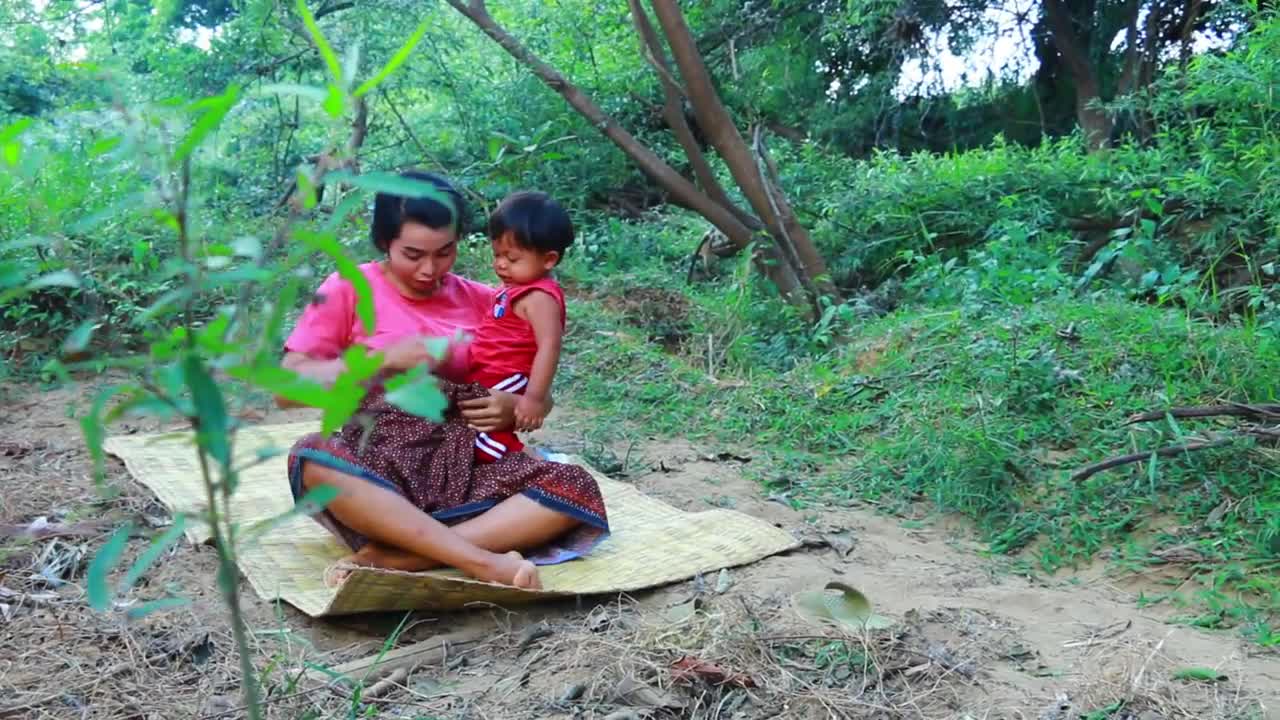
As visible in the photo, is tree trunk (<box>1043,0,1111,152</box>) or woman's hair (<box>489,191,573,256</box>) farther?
tree trunk (<box>1043,0,1111,152</box>)

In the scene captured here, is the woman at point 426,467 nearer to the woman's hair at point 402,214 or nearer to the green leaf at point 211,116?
the woman's hair at point 402,214

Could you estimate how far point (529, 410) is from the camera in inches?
108

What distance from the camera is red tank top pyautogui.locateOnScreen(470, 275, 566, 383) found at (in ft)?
9.12

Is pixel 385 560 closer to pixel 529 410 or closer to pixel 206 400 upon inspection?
pixel 529 410

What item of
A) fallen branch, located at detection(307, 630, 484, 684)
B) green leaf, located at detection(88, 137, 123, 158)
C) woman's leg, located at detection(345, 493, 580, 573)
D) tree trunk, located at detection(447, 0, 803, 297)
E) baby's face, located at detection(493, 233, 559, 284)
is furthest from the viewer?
tree trunk, located at detection(447, 0, 803, 297)

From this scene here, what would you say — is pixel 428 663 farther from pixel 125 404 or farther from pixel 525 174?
pixel 525 174

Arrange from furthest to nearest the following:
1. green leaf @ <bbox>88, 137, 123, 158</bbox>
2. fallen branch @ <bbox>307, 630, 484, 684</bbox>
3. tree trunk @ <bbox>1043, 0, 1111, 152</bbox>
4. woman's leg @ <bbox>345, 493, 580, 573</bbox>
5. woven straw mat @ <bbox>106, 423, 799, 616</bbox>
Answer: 1. tree trunk @ <bbox>1043, 0, 1111, 152</bbox>
2. woman's leg @ <bbox>345, 493, 580, 573</bbox>
3. woven straw mat @ <bbox>106, 423, 799, 616</bbox>
4. fallen branch @ <bbox>307, 630, 484, 684</bbox>
5. green leaf @ <bbox>88, 137, 123, 158</bbox>

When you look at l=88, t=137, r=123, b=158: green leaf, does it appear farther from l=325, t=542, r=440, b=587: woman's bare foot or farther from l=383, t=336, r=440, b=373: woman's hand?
l=325, t=542, r=440, b=587: woman's bare foot

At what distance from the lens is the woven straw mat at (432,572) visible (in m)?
2.42

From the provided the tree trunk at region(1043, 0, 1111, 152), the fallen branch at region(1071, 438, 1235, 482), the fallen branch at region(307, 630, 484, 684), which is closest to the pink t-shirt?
the fallen branch at region(307, 630, 484, 684)

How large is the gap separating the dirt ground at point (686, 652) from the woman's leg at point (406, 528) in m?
0.10

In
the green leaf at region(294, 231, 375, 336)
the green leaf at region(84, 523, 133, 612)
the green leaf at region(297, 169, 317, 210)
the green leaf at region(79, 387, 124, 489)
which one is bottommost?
the green leaf at region(84, 523, 133, 612)

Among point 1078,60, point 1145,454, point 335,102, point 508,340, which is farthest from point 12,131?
point 1078,60

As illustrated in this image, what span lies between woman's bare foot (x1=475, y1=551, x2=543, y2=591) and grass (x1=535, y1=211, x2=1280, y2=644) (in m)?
1.21
